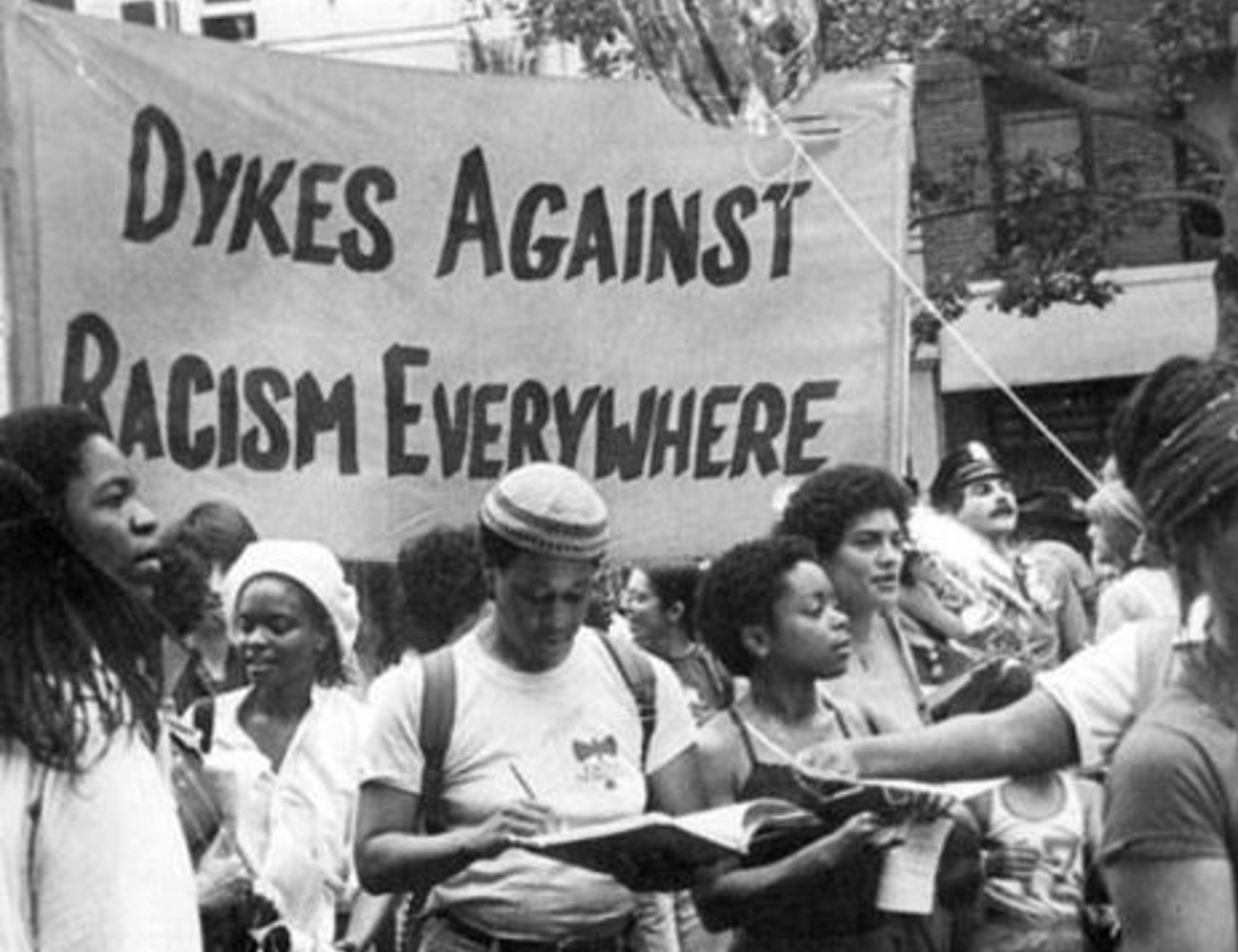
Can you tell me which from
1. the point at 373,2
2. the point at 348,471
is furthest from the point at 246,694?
the point at 373,2

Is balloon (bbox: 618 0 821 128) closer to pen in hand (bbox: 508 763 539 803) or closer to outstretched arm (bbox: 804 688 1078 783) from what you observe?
pen in hand (bbox: 508 763 539 803)

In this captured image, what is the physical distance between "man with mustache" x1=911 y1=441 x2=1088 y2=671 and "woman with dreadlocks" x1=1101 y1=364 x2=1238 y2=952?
4029mm

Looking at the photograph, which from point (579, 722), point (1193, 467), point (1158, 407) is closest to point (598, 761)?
point (579, 722)

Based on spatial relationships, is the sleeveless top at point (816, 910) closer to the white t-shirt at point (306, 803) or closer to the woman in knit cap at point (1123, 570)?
the woman in knit cap at point (1123, 570)

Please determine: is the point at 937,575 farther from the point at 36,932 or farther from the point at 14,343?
the point at 36,932

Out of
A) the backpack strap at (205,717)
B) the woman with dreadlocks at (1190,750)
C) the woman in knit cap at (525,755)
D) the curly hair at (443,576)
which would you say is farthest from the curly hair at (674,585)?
the woman with dreadlocks at (1190,750)

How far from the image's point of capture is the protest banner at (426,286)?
7.54 m

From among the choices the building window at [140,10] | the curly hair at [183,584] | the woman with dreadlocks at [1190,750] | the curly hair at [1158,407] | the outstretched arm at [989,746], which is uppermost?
the curly hair at [1158,407]

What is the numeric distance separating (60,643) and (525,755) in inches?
101

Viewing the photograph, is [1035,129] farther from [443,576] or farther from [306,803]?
[306,803]

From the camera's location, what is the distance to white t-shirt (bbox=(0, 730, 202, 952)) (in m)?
3.54

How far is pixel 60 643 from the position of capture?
375 centimetres

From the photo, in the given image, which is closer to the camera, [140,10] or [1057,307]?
[1057,307]

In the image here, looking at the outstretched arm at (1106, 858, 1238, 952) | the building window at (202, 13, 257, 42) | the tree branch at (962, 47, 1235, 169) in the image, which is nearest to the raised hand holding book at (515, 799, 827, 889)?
the outstretched arm at (1106, 858, 1238, 952)
